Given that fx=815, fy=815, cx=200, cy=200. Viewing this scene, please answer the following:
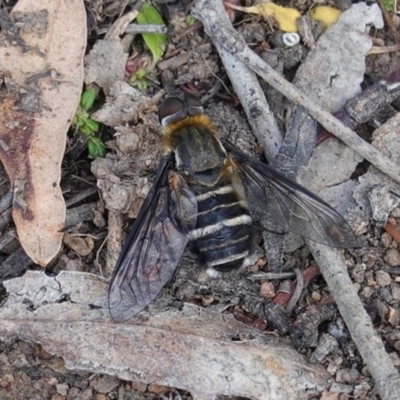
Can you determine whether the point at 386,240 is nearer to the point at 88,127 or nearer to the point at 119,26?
the point at 88,127

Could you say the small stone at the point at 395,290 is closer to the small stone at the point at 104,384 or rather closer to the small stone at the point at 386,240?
the small stone at the point at 386,240

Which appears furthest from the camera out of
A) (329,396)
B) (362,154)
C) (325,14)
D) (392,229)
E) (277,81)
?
(325,14)

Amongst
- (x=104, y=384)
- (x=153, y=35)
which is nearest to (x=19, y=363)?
(x=104, y=384)

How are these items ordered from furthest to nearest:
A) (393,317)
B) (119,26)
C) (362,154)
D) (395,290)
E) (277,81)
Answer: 1. (119,26)
2. (277,81)
3. (362,154)
4. (395,290)
5. (393,317)

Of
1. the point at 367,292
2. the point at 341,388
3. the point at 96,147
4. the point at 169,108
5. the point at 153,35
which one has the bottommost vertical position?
the point at 341,388

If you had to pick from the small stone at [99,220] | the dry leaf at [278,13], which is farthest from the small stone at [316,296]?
the dry leaf at [278,13]

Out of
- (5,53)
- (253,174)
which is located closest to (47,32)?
(5,53)
